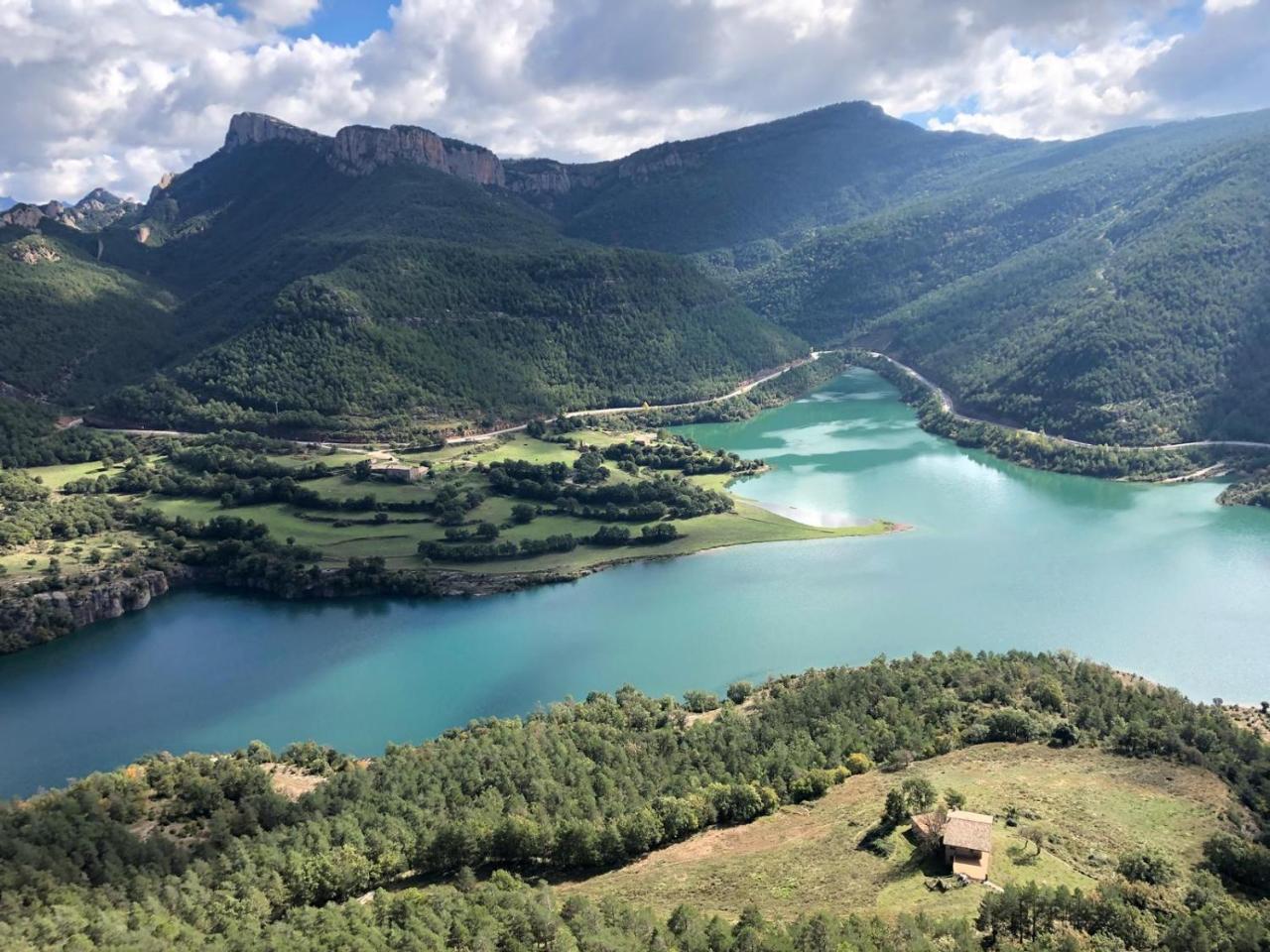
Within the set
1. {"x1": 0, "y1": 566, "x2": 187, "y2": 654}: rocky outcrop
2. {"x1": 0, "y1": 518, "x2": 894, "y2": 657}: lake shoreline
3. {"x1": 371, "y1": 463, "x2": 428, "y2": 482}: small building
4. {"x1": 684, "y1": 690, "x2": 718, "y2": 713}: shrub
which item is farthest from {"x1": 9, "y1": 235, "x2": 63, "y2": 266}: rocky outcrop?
{"x1": 684, "y1": 690, "x2": 718, "y2": 713}: shrub

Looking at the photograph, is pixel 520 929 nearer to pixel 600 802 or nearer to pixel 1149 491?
pixel 600 802

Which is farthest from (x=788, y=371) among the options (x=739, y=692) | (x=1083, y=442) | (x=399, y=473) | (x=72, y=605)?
(x=72, y=605)

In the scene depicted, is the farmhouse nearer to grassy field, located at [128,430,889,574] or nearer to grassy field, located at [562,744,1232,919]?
grassy field, located at [562,744,1232,919]

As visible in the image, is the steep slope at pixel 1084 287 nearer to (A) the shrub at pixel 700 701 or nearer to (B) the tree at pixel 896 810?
(A) the shrub at pixel 700 701

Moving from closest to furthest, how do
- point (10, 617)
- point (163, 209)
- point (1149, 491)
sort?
point (10, 617), point (1149, 491), point (163, 209)

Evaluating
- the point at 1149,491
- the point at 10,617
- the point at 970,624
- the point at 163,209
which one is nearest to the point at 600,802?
the point at 970,624
